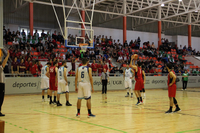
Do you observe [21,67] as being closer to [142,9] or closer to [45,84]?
[45,84]

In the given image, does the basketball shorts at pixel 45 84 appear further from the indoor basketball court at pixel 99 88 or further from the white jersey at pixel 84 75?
the white jersey at pixel 84 75

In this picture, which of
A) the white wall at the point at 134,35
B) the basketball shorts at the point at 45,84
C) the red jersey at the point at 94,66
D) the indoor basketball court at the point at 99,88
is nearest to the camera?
the indoor basketball court at the point at 99,88

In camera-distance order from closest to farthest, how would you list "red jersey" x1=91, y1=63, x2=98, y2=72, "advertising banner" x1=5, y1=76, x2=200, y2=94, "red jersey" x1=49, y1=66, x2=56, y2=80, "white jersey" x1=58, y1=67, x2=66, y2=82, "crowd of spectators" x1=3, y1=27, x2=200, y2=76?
"white jersey" x1=58, y1=67, x2=66, y2=82 → "red jersey" x1=49, y1=66, x2=56, y2=80 → "advertising banner" x1=5, y1=76, x2=200, y2=94 → "crowd of spectators" x1=3, y1=27, x2=200, y2=76 → "red jersey" x1=91, y1=63, x2=98, y2=72

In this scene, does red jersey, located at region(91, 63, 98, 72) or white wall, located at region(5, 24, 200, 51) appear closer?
red jersey, located at region(91, 63, 98, 72)

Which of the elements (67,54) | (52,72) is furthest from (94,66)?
(52,72)

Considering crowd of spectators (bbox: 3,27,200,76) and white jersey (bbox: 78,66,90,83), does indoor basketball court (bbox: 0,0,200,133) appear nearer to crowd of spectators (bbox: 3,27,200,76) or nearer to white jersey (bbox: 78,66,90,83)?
crowd of spectators (bbox: 3,27,200,76)

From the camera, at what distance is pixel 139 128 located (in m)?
6.18

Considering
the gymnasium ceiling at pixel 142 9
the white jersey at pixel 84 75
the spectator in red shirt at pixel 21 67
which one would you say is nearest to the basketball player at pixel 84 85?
the white jersey at pixel 84 75

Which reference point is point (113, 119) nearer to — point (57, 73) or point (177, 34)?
point (57, 73)

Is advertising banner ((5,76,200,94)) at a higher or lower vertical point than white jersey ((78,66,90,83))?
lower

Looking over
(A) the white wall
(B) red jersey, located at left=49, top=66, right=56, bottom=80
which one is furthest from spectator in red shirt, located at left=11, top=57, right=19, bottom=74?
(A) the white wall

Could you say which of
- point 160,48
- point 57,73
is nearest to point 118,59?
point 160,48

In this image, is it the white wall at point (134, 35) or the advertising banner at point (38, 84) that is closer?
the advertising banner at point (38, 84)

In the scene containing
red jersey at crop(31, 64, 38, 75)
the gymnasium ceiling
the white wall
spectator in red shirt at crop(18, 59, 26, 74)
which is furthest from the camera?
the white wall
